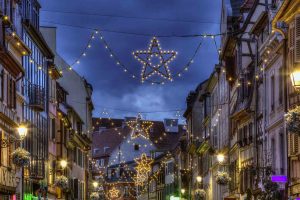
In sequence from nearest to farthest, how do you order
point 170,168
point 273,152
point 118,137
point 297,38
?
point 297,38 → point 273,152 → point 170,168 → point 118,137

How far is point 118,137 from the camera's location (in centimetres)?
14738

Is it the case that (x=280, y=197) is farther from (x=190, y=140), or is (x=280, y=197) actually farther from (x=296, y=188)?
(x=190, y=140)

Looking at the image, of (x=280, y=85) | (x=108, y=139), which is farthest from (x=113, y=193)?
(x=280, y=85)

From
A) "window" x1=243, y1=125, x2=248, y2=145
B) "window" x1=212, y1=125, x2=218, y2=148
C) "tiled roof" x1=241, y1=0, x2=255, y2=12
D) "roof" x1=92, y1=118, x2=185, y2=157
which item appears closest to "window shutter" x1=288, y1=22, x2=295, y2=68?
"window" x1=243, y1=125, x2=248, y2=145

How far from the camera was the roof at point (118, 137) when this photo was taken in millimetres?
147500

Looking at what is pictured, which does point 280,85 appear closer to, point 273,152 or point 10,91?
point 273,152

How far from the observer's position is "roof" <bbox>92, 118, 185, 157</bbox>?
147500 mm

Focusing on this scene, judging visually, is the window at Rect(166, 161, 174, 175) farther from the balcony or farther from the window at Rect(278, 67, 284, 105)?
the window at Rect(278, 67, 284, 105)

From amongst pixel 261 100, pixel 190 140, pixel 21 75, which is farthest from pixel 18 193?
pixel 190 140

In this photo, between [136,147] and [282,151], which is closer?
[282,151]

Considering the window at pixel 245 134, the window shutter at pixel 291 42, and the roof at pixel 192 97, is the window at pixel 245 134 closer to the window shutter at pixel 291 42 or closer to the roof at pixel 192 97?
the window shutter at pixel 291 42

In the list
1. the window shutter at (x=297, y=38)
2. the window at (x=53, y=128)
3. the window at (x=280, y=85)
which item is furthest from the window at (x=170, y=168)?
the window shutter at (x=297, y=38)

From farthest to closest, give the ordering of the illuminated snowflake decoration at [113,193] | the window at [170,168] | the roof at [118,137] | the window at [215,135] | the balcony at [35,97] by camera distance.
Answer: the roof at [118,137] < the illuminated snowflake decoration at [113,193] < the window at [170,168] < the window at [215,135] < the balcony at [35,97]

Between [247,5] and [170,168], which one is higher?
[247,5]
